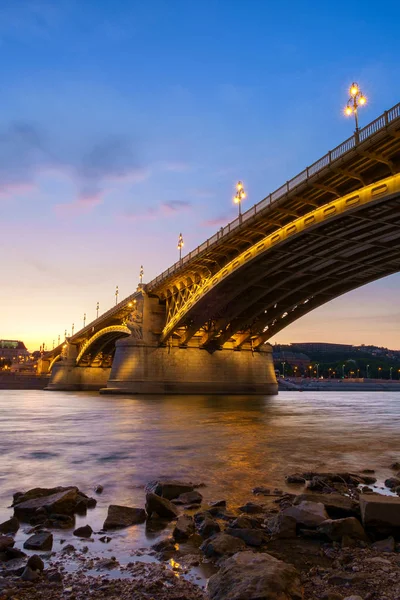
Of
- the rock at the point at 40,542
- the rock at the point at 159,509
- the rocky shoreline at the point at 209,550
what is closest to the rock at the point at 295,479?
the rocky shoreline at the point at 209,550

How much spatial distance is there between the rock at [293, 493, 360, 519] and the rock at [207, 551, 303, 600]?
188 cm

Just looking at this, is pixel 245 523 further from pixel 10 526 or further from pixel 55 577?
pixel 10 526

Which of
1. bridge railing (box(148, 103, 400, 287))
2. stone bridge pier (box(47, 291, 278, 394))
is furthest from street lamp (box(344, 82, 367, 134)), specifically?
stone bridge pier (box(47, 291, 278, 394))

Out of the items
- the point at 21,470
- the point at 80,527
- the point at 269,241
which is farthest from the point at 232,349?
the point at 80,527

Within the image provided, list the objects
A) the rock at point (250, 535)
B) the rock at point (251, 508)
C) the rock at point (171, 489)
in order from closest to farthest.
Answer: the rock at point (250, 535) < the rock at point (251, 508) < the rock at point (171, 489)

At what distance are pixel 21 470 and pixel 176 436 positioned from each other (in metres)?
6.71

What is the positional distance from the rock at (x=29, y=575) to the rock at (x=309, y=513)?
2.62 meters

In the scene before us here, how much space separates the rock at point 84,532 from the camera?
488 centimetres

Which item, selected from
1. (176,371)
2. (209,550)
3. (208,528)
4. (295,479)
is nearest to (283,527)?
(208,528)

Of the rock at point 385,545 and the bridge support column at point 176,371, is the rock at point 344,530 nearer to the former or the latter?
the rock at point 385,545

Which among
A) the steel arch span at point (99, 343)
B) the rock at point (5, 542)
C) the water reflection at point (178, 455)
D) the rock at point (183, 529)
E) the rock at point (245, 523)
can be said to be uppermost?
the steel arch span at point (99, 343)

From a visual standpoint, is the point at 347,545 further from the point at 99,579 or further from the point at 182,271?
the point at 182,271

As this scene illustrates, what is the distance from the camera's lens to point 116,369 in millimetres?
54906

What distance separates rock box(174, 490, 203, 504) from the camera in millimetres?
6374
